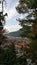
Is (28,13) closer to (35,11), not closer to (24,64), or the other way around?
(35,11)

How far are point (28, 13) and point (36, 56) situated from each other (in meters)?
3.70

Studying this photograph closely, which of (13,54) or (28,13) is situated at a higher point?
(28,13)

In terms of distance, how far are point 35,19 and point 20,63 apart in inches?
196

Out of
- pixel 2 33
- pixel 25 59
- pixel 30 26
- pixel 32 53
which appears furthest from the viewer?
pixel 2 33

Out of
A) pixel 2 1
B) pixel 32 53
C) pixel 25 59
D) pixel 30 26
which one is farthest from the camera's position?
pixel 2 1

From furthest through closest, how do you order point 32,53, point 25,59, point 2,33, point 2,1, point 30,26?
point 2,1 → point 2,33 → point 25,59 → point 30,26 → point 32,53

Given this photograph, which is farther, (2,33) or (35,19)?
(2,33)

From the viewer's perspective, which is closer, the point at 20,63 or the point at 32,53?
the point at 32,53

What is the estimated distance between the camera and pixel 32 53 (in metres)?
20.6

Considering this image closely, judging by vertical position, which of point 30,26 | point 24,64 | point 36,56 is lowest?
point 24,64

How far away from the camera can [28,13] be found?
22969mm

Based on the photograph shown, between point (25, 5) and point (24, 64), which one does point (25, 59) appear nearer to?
point (24, 64)


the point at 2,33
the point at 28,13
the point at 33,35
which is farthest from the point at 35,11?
the point at 2,33

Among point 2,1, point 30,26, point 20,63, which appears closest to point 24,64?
point 20,63
